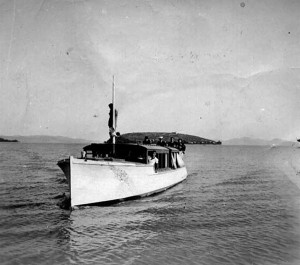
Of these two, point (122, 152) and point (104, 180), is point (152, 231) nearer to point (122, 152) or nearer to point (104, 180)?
point (104, 180)

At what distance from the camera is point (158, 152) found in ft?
83.2

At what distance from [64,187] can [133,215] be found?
13012 millimetres

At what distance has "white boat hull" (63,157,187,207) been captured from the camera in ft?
55.4

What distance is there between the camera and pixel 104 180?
17.8 m

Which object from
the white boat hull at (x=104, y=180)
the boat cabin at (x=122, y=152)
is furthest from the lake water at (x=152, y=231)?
the boat cabin at (x=122, y=152)

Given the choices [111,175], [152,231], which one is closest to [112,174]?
[111,175]

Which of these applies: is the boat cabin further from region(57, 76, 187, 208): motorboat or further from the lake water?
the lake water

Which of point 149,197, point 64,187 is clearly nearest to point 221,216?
point 149,197

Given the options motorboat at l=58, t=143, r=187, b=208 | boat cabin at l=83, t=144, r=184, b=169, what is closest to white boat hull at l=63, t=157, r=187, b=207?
motorboat at l=58, t=143, r=187, b=208

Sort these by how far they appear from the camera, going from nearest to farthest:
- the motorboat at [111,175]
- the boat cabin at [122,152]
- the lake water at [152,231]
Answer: the lake water at [152,231], the motorboat at [111,175], the boat cabin at [122,152]

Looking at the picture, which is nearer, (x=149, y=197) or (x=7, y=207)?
(x=7, y=207)

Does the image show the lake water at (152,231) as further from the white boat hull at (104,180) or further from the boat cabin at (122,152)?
the boat cabin at (122,152)

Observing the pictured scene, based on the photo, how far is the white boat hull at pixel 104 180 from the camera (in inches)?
665

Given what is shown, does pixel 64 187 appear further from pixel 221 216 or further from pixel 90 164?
pixel 221 216
